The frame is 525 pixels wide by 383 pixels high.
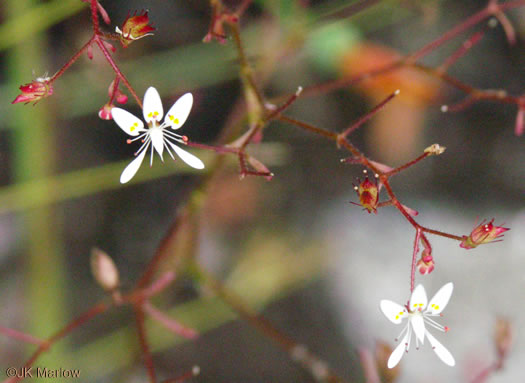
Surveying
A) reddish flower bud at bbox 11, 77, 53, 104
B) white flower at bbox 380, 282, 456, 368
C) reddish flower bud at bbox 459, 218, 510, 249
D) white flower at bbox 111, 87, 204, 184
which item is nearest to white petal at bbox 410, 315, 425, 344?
white flower at bbox 380, 282, 456, 368

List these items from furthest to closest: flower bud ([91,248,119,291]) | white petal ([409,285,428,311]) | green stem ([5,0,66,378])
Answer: green stem ([5,0,66,378]) < flower bud ([91,248,119,291]) < white petal ([409,285,428,311])

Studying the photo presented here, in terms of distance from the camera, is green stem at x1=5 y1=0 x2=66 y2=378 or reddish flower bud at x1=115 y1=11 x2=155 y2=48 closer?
reddish flower bud at x1=115 y1=11 x2=155 y2=48

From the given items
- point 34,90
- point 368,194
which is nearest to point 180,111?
point 34,90

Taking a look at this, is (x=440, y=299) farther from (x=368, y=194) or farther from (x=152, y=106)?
(x=152, y=106)

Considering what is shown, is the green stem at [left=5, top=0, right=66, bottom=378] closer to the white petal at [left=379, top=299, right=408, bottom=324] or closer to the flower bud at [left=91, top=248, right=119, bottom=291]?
the flower bud at [left=91, top=248, right=119, bottom=291]

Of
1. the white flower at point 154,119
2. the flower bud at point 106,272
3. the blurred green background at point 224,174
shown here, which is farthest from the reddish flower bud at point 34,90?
the blurred green background at point 224,174

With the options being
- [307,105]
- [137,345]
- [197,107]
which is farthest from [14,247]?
[307,105]

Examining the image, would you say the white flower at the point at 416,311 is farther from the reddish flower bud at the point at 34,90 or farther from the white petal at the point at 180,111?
the reddish flower bud at the point at 34,90
